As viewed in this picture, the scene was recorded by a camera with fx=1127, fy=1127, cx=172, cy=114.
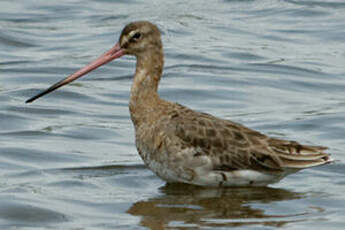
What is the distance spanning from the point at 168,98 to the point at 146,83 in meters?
4.37

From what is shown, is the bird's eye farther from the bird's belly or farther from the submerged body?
the bird's belly

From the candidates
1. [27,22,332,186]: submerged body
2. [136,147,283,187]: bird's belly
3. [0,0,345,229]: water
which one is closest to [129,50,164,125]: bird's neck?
[27,22,332,186]: submerged body

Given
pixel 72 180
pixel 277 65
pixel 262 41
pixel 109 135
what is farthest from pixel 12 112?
pixel 262 41

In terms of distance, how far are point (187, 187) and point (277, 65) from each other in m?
7.15

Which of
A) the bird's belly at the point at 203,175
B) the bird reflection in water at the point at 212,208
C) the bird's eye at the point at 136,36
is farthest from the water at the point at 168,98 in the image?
the bird's eye at the point at 136,36

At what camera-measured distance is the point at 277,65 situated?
18.4 meters

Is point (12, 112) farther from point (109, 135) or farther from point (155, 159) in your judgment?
point (155, 159)

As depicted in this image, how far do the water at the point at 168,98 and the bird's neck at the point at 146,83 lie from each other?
32.5 inches

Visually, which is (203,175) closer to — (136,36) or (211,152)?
(211,152)

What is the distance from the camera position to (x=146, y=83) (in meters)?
11.9

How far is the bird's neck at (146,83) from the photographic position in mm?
11703

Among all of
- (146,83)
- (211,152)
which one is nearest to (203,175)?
(211,152)

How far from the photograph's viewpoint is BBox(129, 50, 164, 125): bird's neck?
11703 mm

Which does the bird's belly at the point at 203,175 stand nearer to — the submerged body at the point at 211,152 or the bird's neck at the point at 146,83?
the submerged body at the point at 211,152
